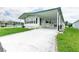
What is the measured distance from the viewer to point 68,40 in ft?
8.66

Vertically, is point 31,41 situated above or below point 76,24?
below

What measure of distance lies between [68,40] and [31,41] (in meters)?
0.48

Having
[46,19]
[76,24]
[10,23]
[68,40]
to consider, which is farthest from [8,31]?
[76,24]

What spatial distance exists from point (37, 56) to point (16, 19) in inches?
22.3

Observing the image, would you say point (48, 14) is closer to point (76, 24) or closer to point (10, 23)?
point (76, 24)

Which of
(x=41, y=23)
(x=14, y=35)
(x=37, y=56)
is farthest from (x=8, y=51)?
(x=41, y=23)

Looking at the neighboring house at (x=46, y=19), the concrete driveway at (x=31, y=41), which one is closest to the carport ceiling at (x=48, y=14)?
the neighboring house at (x=46, y=19)

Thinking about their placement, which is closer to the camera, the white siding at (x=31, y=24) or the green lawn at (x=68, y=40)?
the green lawn at (x=68, y=40)

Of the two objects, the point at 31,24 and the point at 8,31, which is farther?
the point at 31,24

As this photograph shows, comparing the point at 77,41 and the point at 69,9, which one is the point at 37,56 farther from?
the point at 69,9

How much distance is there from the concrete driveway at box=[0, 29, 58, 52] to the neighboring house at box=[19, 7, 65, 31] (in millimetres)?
70

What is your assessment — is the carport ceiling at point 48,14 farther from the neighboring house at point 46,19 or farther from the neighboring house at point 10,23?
the neighboring house at point 10,23

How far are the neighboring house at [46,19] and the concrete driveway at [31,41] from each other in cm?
7

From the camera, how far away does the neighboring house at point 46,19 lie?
266 centimetres
